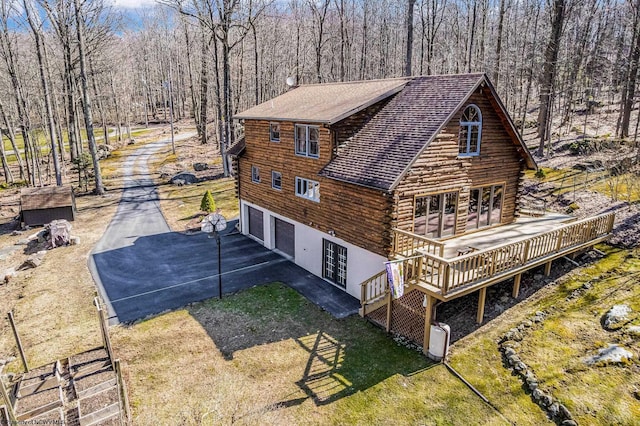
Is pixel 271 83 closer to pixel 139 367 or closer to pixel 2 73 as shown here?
pixel 2 73

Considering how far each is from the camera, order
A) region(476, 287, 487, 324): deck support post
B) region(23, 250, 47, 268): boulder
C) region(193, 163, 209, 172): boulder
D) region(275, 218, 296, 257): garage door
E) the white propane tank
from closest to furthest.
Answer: the white propane tank, region(476, 287, 487, 324): deck support post, region(23, 250, 47, 268): boulder, region(275, 218, 296, 257): garage door, region(193, 163, 209, 172): boulder

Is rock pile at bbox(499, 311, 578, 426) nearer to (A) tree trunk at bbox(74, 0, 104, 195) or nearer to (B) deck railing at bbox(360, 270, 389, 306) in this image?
(B) deck railing at bbox(360, 270, 389, 306)

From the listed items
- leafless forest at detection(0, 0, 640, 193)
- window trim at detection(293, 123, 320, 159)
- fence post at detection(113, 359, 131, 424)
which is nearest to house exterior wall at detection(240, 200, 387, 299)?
window trim at detection(293, 123, 320, 159)

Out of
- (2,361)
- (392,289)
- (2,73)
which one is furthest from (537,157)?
(2,73)

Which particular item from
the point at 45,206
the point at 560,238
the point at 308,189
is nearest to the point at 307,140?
the point at 308,189

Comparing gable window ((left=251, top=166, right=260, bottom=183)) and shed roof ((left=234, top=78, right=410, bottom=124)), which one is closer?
shed roof ((left=234, top=78, right=410, bottom=124))

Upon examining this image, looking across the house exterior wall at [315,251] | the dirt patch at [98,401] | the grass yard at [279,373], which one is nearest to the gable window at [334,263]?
the house exterior wall at [315,251]

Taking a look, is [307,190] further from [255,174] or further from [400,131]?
[400,131]
